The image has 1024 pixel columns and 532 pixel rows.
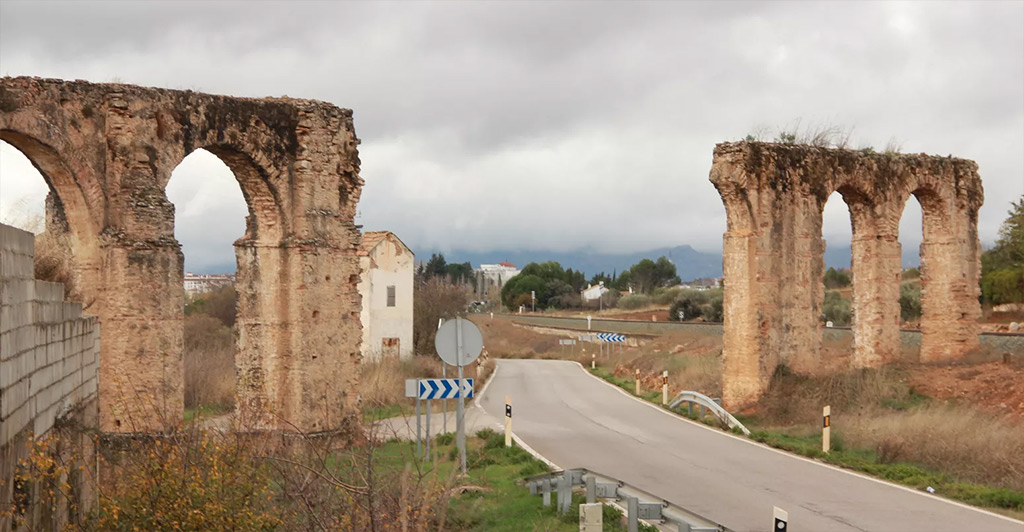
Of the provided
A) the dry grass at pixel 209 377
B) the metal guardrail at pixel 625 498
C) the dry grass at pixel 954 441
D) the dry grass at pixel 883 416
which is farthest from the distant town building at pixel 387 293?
the metal guardrail at pixel 625 498

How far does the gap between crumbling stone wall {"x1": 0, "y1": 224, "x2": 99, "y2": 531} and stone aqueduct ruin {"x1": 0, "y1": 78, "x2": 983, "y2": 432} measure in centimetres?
346

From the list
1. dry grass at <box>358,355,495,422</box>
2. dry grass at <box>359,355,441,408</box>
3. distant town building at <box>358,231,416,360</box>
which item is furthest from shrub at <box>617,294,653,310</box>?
dry grass at <box>359,355,441,408</box>

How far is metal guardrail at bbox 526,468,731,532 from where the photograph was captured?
10.7 meters

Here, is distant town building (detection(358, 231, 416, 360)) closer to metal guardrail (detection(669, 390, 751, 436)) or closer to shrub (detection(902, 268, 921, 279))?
metal guardrail (detection(669, 390, 751, 436))

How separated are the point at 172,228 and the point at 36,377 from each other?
392 inches

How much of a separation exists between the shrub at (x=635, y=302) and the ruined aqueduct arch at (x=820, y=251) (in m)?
69.4

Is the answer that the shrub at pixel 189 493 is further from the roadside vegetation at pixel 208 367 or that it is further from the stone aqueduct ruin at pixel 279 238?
the roadside vegetation at pixel 208 367

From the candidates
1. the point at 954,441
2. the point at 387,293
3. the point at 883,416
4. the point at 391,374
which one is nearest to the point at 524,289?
the point at 387,293

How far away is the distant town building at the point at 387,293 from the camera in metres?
46.5

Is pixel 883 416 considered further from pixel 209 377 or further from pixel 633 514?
pixel 209 377

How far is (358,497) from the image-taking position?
8539mm

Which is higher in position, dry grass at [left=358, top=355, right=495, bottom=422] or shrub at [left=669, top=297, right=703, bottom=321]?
shrub at [left=669, top=297, right=703, bottom=321]

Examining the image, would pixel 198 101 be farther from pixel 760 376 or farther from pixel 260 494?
pixel 760 376

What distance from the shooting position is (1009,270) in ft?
169
